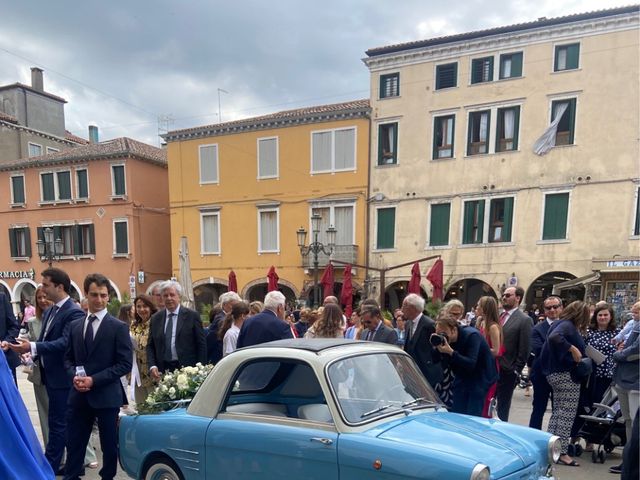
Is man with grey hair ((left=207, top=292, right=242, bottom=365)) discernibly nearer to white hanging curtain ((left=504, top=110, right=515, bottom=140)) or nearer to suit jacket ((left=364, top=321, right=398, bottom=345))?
suit jacket ((left=364, top=321, right=398, bottom=345))

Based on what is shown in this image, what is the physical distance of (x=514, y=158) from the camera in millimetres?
17781

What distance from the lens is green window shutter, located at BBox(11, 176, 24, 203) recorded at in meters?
27.1

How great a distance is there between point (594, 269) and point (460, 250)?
194 inches

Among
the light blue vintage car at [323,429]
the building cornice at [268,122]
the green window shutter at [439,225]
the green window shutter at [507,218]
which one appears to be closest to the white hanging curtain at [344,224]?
the green window shutter at [439,225]

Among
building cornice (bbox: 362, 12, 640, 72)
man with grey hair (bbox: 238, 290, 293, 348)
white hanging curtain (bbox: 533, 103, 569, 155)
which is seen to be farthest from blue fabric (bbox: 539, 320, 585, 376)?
building cornice (bbox: 362, 12, 640, 72)

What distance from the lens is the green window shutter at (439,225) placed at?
742 inches

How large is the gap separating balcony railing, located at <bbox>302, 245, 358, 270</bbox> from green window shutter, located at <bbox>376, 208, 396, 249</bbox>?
1.21 metres

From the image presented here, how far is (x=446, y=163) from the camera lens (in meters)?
18.8

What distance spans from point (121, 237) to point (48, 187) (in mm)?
6283

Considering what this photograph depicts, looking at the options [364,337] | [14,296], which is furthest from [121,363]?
[14,296]

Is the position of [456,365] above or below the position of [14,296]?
above

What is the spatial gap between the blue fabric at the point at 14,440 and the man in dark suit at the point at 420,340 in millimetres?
3826

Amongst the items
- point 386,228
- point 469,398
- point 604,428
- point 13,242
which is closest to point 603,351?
point 604,428

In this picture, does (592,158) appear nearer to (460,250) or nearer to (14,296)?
(460,250)
